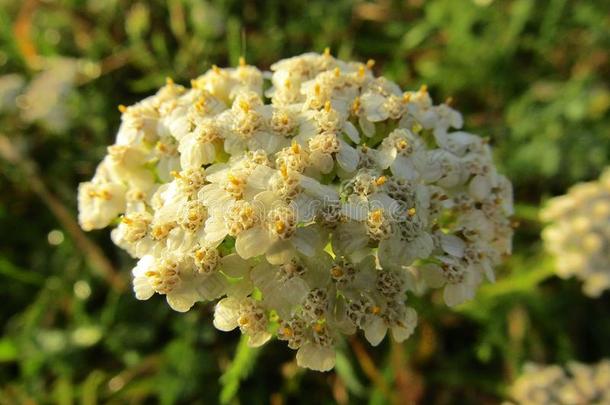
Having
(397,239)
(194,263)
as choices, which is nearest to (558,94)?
(397,239)

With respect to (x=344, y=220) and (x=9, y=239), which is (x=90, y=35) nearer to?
(x=9, y=239)

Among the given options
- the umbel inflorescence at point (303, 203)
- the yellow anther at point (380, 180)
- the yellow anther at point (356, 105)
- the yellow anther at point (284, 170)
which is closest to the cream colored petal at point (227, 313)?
the umbel inflorescence at point (303, 203)

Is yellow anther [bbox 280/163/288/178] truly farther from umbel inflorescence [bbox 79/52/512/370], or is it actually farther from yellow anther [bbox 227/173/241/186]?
yellow anther [bbox 227/173/241/186]

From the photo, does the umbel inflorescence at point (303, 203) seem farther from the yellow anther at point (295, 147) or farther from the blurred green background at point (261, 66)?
the blurred green background at point (261, 66)

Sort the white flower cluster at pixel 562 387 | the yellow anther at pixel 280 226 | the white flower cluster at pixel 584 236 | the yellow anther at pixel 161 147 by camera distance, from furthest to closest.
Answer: the white flower cluster at pixel 584 236 → the white flower cluster at pixel 562 387 → the yellow anther at pixel 161 147 → the yellow anther at pixel 280 226

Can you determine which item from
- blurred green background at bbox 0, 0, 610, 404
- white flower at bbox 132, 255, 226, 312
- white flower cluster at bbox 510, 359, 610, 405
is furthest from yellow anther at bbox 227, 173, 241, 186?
white flower cluster at bbox 510, 359, 610, 405

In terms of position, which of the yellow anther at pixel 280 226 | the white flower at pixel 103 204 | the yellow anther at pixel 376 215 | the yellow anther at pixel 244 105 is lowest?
the white flower at pixel 103 204
